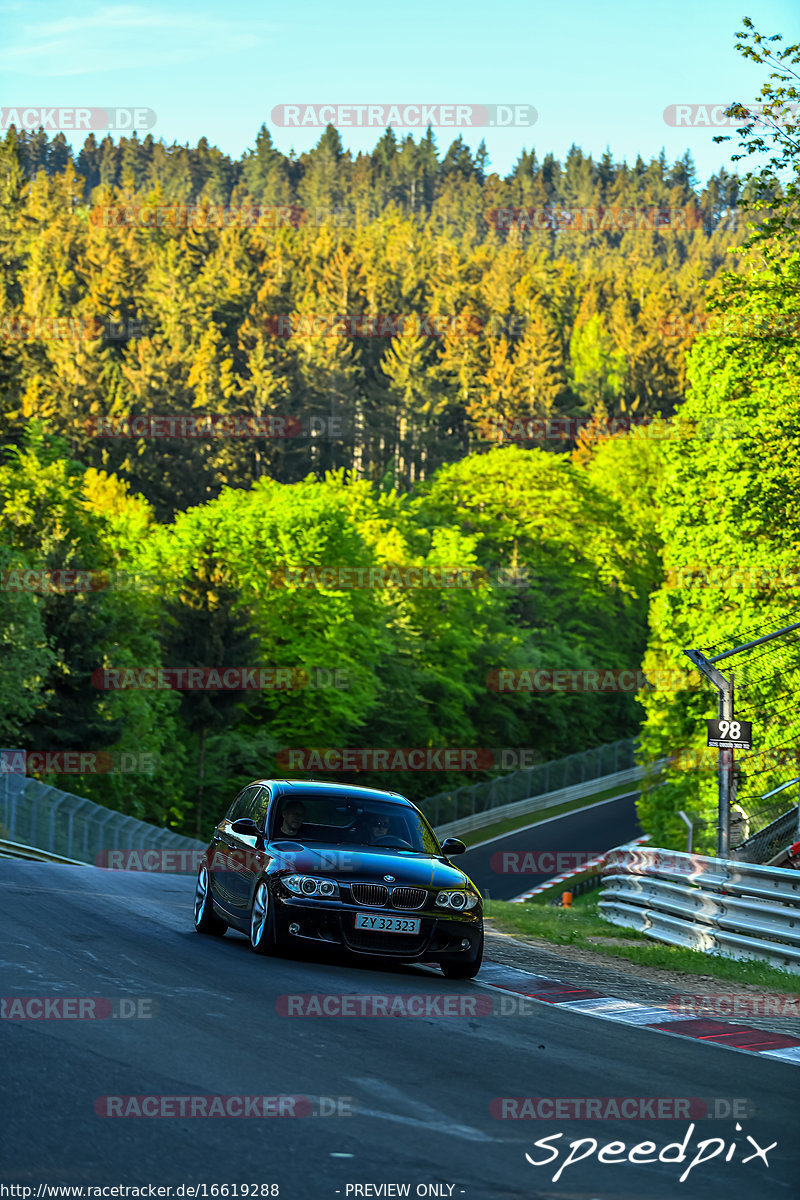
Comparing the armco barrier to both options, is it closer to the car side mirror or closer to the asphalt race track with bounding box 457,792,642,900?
the car side mirror

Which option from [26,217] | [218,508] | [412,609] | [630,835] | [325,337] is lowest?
[630,835]

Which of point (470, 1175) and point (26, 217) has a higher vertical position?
point (26, 217)

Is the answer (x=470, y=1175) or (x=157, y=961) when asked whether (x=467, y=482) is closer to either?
(x=157, y=961)

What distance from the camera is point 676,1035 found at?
9.92 m

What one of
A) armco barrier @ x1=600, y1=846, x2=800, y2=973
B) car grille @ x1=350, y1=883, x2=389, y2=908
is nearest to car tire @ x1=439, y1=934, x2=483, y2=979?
car grille @ x1=350, y1=883, x2=389, y2=908

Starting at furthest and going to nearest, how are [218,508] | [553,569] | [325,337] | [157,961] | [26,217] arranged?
[26,217], [325,337], [553,569], [218,508], [157,961]

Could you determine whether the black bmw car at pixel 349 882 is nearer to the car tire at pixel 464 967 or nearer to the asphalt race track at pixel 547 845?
the car tire at pixel 464 967

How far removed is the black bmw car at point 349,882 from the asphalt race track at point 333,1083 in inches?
12.0

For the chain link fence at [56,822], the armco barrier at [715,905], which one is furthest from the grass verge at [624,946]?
the chain link fence at [56,822]

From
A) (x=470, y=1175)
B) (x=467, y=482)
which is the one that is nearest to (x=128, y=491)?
(x=467, y=482)

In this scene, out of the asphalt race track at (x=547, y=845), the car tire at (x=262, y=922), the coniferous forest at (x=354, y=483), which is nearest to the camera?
the car tire at (x=262, y=922)

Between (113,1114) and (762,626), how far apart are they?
30235 mm

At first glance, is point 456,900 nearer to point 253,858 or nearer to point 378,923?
point 378,923

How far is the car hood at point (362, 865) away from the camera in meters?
11.8
